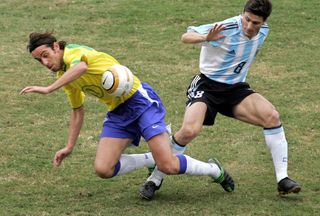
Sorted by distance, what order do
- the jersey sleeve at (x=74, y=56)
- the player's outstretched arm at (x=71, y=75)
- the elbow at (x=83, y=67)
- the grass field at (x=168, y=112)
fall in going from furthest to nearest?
the grass field at (x=168, y=112) < the jersey sleeve at (x=74, y=56) < the elbow at (x=83, y=67) < the player's outstretched arm at (x=71, y=75)

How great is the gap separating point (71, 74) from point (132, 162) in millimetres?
1091

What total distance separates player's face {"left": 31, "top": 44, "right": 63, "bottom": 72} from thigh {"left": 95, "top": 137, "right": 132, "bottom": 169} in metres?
0.76

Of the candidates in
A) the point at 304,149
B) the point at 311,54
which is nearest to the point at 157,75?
the point at 311,54

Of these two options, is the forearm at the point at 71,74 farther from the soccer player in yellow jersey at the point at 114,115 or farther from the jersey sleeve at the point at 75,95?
the jersey sleeve at the point at 75,95

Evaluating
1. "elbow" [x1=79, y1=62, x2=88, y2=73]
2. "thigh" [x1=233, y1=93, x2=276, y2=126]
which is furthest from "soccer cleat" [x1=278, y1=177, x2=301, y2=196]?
"elbow" [x1=79, y1=62, x2=88, y2=73]

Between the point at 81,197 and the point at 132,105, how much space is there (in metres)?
0.93

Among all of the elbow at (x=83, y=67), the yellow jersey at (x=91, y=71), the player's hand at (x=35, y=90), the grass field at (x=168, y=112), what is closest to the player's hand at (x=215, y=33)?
the yellow jersey at (x=91, y=71)

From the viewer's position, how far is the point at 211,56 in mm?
7273

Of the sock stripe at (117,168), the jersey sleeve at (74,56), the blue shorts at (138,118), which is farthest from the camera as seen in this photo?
the sock stripe at (117,168)

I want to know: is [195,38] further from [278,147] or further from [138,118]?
[278,147]

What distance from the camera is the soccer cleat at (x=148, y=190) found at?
276 inches

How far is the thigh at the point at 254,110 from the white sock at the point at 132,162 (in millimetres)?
856

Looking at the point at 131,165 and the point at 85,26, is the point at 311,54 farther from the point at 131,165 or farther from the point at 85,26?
the point at 131,165

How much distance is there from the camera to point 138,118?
22.3ft
